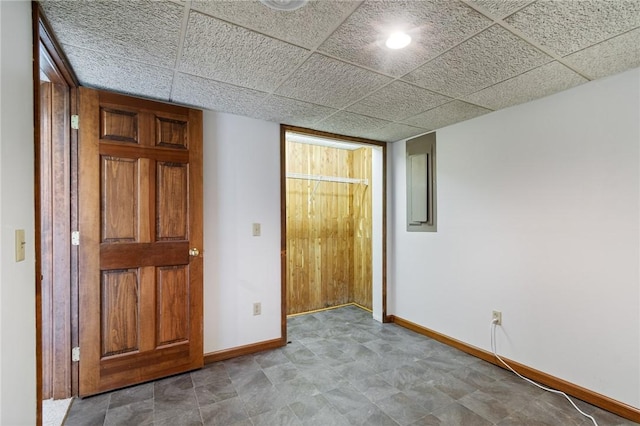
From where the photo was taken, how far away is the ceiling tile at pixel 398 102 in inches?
86.4

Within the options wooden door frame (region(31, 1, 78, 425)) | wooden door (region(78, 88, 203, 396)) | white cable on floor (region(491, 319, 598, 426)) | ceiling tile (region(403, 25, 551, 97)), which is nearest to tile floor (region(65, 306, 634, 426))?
white cable on floor (region(491, 319, 598, 426))

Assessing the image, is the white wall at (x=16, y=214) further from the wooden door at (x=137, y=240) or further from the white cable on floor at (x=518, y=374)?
the white cable on floor at (x=518, y=374)

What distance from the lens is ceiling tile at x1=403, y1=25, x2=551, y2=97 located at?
62.8 inches

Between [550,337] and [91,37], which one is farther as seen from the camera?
[550,337]

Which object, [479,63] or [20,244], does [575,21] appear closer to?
[479,63]

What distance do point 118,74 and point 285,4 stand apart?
134cm

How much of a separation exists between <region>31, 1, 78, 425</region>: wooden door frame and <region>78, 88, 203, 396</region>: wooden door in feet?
0.20

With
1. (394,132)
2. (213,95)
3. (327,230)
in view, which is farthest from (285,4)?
(327,230)

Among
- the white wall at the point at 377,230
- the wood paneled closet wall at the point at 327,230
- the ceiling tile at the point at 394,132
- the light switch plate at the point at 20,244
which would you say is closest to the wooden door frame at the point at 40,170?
the light switch plate at the point at 20,244

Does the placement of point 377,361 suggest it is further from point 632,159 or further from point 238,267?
point 632,159

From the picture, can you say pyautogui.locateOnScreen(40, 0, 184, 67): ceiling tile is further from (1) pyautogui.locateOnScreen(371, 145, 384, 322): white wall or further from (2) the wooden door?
(1) pyautogui.locateOnScreen(371, 145, 384, 322): white wall

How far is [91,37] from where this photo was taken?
5.13 ft

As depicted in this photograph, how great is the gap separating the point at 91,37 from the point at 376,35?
1.46 meters

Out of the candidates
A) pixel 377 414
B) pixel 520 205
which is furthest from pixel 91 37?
pixel 520 205
